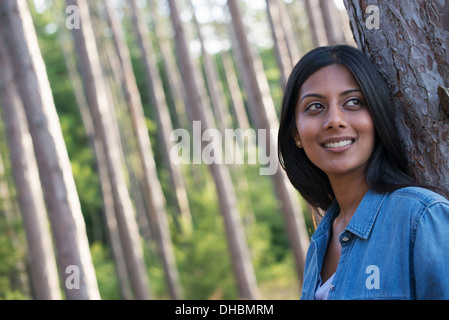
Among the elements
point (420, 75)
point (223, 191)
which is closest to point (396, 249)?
point (420, 75)

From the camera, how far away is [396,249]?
1.45 meters

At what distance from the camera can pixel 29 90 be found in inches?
236

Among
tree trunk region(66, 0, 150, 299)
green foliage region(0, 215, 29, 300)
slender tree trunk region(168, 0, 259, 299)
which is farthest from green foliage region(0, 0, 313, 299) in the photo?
slender tree trunk region(168, 0, 259, 299)

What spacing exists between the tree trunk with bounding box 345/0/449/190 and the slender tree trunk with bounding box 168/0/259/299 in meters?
8.90

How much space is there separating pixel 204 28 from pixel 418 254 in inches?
1012

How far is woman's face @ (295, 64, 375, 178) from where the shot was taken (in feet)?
5.69

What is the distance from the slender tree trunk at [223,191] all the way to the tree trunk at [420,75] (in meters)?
8.90

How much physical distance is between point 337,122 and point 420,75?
36cm

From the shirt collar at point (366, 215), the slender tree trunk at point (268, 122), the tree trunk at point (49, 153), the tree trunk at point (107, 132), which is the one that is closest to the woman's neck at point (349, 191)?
the shirt collar at point (366, 215)

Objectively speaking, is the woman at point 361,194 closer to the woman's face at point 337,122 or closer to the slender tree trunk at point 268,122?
the woman's face at point 337,122

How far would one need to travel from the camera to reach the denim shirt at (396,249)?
1373 millimetres

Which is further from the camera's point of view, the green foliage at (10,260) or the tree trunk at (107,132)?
the green foliage at (10,260)

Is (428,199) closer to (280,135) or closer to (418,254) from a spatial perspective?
(418,254)
